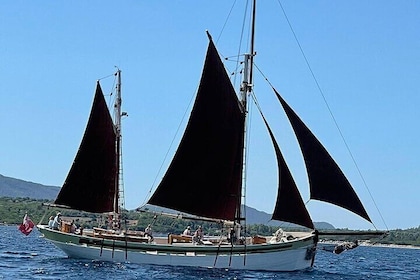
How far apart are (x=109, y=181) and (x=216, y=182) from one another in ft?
37.8

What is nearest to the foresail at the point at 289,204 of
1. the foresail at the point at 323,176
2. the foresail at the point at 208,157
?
the foresail at the point at 323,176

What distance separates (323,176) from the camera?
55.3 meters

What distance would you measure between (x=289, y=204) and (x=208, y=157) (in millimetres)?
6207

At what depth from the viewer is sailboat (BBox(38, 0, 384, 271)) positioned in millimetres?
55625

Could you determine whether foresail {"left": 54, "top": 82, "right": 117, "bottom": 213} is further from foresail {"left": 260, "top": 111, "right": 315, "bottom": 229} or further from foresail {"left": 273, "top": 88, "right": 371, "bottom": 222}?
foresail {"left": 273, "top": 88, "right": 371, "bottom": 222}

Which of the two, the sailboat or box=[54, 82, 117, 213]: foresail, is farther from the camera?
box=[54, 82, 117, 213]: foresail

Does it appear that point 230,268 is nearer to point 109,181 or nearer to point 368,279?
point 368,279

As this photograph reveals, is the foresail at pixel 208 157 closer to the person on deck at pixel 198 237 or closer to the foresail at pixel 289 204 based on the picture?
the person on deck at pixel 198 237

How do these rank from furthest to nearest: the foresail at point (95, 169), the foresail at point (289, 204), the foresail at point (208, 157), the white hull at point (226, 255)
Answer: the foresail at point (95, 169) < the foresail at point (208, 157) < the foresail at point (289, 204) < the white hull at point (226, 255)

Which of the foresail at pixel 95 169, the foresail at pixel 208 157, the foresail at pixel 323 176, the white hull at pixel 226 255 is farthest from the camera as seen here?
the foresail at pixel 95 169

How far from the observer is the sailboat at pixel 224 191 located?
5562cm

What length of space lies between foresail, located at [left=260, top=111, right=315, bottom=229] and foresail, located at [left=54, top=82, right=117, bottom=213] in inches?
593

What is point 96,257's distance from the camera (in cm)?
6031

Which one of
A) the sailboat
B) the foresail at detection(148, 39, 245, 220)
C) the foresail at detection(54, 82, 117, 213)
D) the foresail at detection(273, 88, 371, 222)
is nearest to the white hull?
the sailboat
